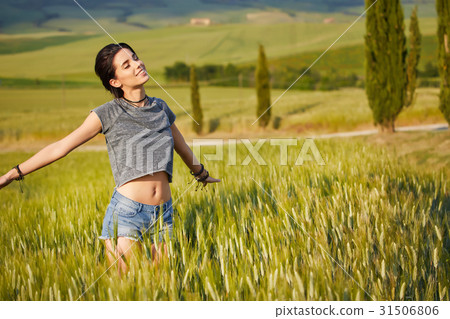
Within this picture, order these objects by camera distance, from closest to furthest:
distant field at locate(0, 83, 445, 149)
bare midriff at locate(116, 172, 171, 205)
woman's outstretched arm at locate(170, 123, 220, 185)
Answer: bare midriff at locate(116, 172, 171, 205)
woman's outstretched arm at locate(170, 123, 220, 185)
distant field at locate(0, 83, 445, 149)

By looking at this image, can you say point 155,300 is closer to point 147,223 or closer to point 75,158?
point 147,223

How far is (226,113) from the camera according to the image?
16.9 m

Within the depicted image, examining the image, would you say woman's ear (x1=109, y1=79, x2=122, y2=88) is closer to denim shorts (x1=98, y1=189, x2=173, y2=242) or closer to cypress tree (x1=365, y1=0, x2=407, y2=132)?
denim shorts (x1=98, y1=189, x2=173, y2=242)

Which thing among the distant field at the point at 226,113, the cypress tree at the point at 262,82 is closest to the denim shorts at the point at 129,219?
the distant field at the point at 226,113

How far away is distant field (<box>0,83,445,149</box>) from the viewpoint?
14.3 metres

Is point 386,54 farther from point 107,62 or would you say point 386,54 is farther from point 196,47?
point 196,47

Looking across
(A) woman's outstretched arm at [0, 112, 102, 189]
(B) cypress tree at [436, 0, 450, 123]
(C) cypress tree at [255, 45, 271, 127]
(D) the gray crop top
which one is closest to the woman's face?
(D) the gray crop top

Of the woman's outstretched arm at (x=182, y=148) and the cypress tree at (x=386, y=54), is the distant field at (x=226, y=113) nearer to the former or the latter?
the cypress tree at (x=386, y=54)

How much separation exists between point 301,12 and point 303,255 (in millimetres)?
26130

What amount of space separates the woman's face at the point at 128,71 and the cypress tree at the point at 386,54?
8995 millimetres

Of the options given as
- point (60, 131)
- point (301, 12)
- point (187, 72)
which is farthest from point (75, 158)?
point (301, 12)

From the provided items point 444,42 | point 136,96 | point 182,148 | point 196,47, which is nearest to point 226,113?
point 196,47

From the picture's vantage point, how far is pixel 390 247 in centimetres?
251

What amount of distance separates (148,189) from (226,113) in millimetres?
14754
